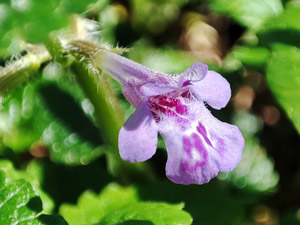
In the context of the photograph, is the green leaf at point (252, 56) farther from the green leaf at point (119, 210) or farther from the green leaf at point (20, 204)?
the green leaf at point (20, 204)

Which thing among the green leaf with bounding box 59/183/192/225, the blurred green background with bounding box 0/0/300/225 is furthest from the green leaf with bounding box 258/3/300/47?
the green leaf with bounding box 59/183/192/225

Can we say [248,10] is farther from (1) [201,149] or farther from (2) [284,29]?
(1) [201,149]

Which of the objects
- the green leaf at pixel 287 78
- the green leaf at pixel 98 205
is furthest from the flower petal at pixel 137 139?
the green leaf at pixel 287 78

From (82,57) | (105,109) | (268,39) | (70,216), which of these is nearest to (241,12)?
(268,39)

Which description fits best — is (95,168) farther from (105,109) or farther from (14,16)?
(14,16)

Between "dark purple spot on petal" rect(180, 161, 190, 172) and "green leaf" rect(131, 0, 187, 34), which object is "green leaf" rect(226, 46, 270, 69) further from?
"dark purple spot on petal" rect(180, 161, 190, 172)
